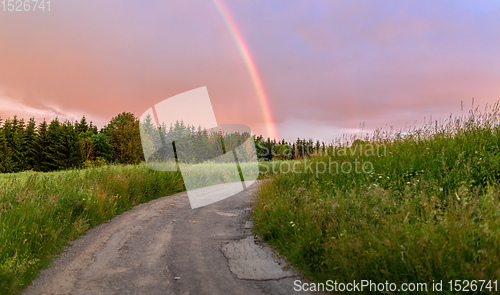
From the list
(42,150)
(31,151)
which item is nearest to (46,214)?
(42,150)

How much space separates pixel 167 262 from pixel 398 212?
4722 millimetres

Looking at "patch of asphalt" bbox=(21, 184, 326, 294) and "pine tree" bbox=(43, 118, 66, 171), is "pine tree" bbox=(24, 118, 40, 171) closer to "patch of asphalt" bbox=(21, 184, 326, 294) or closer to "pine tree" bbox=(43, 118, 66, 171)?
"pine tree" bbox=(43, 118, 66, 171)

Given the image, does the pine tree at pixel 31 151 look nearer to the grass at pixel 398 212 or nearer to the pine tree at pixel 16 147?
the pine tree at pixel 16 147

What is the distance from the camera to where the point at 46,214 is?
→ 253 inches

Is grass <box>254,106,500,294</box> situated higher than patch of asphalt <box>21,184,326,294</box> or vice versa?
grass <box>254,106,500,294</box>

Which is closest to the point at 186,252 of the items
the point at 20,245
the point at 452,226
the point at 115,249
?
the point at 115,249

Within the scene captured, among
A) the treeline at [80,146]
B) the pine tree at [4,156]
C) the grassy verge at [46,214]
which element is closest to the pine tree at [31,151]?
the treeline at [80,146]

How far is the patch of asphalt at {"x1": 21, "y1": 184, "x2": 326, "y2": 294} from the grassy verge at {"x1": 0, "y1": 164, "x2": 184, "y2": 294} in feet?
1.01

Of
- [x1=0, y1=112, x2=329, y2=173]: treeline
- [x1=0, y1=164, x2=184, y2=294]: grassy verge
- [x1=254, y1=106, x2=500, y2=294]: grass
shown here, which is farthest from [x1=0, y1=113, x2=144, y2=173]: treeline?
[x1=254, y1=106, x2=500, y2=294]: grass

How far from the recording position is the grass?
11.8 ft

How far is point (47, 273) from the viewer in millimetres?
4824

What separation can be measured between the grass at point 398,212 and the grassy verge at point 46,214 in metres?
4.67

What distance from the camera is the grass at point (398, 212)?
11.8ft

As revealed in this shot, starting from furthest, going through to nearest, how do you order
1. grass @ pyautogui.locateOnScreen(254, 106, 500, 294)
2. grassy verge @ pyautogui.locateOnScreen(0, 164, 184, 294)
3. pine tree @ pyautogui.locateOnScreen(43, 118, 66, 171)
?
pine tree @ pyautogui.locateOnScreen(43, 118, 66, 171), grassy verge @ pyautogui.locateOnScreen(0, 164, 184, 294), grass @ pyautogui.locateOnScreen(254, 106, 500, 294)
